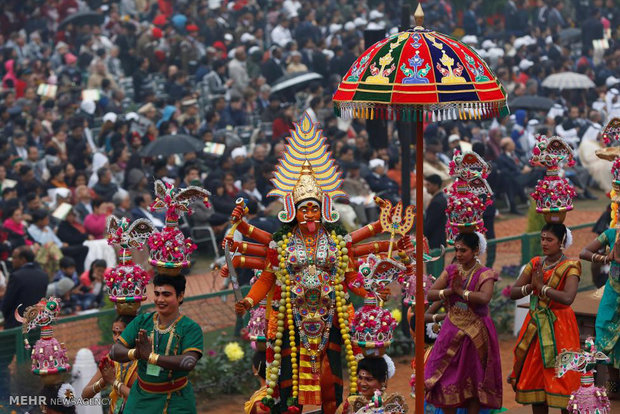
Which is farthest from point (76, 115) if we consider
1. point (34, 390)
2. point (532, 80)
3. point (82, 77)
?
point (34, 390)

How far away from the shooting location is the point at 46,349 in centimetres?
1155

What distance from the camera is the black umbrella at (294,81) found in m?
27.5

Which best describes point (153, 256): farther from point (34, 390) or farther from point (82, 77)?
point (82, 77)

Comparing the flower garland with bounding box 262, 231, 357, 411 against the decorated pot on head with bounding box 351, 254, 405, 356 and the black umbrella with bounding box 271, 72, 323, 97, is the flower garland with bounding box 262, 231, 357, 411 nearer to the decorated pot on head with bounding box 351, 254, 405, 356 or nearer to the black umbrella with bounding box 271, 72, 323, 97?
the decorated pot on head with bounding box 351, 254, 405, 356

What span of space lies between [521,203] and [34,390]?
13789 millimetres

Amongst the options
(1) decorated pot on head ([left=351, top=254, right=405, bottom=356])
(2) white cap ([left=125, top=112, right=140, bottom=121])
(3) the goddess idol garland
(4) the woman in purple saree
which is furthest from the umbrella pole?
(2) white cap ([left=125, top=112, right=140, bottom=121])

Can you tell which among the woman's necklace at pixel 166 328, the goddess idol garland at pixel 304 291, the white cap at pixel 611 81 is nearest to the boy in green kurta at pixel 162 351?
the woman's necklace at pixel 166 328

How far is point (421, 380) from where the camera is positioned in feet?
34.3

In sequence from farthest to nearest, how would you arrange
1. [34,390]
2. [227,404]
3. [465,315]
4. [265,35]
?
[265,35]
[227,404]
[34,390]
[465,315]

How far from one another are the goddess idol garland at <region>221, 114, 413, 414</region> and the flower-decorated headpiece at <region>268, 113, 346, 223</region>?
0.04 ft

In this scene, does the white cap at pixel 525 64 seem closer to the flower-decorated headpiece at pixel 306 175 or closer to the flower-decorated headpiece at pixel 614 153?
the flower-decorated headpiece at pixel 614 153

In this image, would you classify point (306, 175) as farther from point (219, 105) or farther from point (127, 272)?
point (219, 105)

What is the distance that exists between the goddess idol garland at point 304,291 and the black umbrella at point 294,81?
15742mm

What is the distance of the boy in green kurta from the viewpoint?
10367 mm
